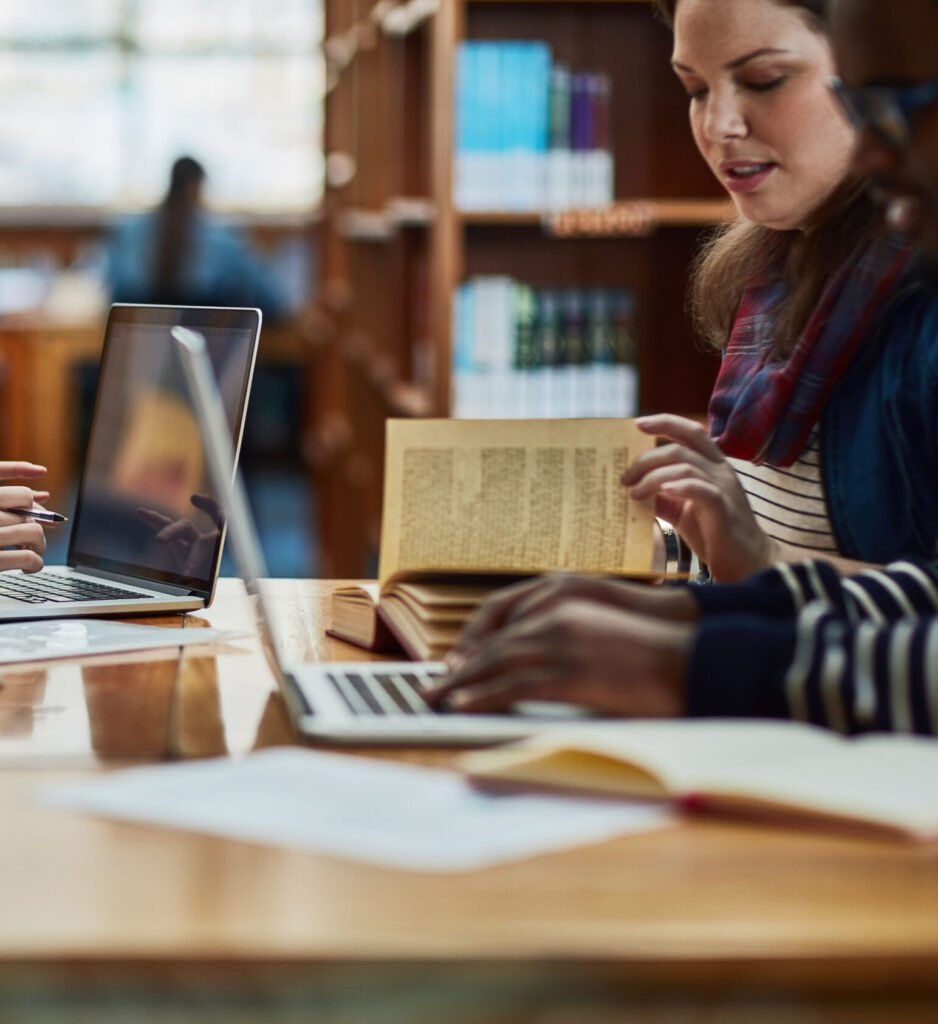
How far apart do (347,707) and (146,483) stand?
57 cm

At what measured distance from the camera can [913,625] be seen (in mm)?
893

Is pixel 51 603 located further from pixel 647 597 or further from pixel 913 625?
pixel 913 625

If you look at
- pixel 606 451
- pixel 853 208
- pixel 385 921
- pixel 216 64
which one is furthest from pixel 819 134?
pixel 216 64

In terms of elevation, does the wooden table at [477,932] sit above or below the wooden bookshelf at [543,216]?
below

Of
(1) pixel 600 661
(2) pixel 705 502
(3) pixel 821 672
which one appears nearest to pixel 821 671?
(3) pixel 821 672

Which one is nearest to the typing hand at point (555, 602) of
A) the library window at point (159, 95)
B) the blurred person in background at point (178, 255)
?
the blurred person in background at point (178, 255)

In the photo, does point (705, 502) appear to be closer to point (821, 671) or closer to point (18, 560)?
point (821, 671)

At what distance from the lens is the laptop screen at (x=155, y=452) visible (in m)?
1.41

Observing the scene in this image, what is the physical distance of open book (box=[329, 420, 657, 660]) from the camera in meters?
1.18

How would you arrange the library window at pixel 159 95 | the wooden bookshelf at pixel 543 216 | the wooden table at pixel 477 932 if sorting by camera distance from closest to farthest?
the wooden table at pixel 477 932, the wooden bookshelf at pixel 543 216, the library window at pixel 159 95

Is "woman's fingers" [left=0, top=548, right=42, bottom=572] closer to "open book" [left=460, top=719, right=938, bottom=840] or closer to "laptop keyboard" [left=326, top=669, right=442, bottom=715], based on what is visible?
"laptop keyboard" [left=326, top=669, right=442, bottom=715]

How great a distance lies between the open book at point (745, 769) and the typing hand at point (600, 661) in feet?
0.10

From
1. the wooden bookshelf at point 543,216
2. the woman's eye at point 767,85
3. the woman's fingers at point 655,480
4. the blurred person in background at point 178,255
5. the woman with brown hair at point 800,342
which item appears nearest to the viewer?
the woman's fingers at point 655,480

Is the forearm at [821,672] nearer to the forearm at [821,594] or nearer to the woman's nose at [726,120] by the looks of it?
the forearm at [821,594]
